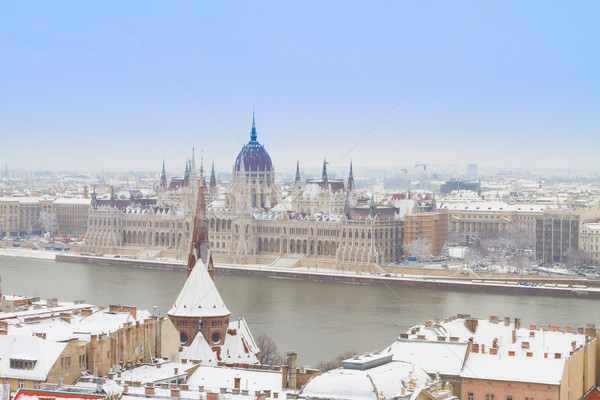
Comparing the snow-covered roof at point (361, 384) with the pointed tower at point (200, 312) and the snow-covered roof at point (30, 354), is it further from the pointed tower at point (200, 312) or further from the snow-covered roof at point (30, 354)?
the pointed tower at point (200, 312)

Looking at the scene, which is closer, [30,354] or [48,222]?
[30,354]

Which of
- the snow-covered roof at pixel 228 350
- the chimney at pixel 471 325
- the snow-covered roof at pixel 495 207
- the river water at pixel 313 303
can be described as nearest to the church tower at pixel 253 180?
the snow-covered roof at pixel 495 207

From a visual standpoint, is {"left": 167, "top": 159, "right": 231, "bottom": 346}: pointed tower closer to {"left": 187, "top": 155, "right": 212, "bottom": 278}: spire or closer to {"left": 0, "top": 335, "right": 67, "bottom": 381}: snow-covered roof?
{"left": 187, "top": 155, "right": 212, "bottom": 278}: spire

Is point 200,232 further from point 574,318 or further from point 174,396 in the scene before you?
point 574,318

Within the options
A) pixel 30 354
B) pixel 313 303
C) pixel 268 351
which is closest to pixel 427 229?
pixel 313 303

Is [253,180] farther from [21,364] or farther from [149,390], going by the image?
[149,390]
